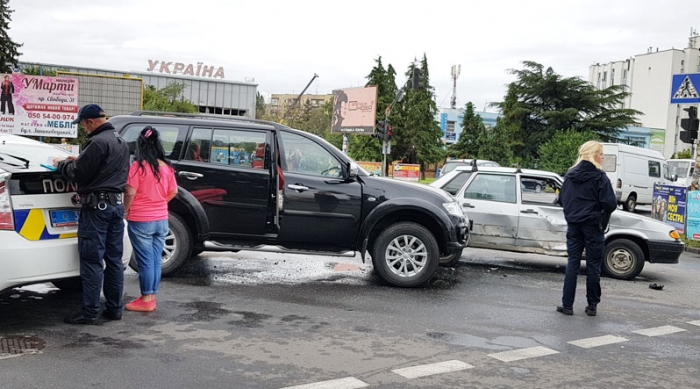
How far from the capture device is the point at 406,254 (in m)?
8.02

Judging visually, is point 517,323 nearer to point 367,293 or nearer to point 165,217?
point 367,293

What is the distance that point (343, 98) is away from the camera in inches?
A: 2263

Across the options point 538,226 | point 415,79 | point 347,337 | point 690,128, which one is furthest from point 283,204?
point 415,79

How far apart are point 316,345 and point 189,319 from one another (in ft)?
4.46

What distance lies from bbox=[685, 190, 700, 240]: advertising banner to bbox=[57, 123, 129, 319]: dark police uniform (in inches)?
517

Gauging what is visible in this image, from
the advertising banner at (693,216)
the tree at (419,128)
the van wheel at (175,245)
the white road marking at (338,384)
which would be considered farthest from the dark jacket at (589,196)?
the tree at (419,128)

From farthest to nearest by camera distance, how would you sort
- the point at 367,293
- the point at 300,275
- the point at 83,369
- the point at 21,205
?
1. the point at 300,275
2. the point at 367,293
3. the point at 21,205
4. the point at 83,369

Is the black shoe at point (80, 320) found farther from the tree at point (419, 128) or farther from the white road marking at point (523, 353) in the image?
the tree at point (419, 128)

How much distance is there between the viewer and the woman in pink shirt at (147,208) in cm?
611

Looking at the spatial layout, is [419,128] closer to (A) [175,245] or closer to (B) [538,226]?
(B) [538,226]

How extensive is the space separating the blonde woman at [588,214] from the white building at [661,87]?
7693 cm

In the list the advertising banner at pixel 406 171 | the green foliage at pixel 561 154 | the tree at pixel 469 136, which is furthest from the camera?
the tree at pixel 469 136

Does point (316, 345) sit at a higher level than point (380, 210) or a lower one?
lower

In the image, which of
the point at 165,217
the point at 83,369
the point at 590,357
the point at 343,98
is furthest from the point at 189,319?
the point at 343,98
